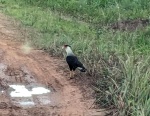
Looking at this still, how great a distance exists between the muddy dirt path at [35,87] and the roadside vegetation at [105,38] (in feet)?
1.43

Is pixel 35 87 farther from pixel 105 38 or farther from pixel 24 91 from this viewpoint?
pixel 105 38

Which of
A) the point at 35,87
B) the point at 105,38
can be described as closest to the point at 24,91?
the point at 35,87

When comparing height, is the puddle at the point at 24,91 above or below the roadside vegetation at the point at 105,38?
below

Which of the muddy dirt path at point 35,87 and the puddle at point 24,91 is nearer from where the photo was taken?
the muddy dirt path at point 35,87

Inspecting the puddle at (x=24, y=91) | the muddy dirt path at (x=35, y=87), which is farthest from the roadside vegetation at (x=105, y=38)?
the puddle at (x=24, y=91)

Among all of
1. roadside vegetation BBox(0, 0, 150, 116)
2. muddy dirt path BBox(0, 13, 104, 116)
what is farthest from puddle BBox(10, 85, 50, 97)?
roadside vegetation BBox(0, 0, 150, 116)

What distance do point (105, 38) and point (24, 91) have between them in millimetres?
4218

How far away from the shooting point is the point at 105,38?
1187 cm

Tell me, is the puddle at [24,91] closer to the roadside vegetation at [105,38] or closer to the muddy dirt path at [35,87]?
the muddy dirt path at [35,87]

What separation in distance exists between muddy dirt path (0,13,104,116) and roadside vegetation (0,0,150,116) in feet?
1.43

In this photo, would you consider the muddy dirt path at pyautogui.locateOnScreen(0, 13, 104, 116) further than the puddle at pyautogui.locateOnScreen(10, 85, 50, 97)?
No

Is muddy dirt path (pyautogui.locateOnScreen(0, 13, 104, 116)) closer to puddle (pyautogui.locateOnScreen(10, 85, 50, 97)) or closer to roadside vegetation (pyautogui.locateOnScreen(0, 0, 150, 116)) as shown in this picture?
puddle (pyautogui.locateOnScreen(10, 85, 50, 97))

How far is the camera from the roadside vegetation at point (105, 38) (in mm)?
7496

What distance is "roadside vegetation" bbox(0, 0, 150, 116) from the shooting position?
7.50m
